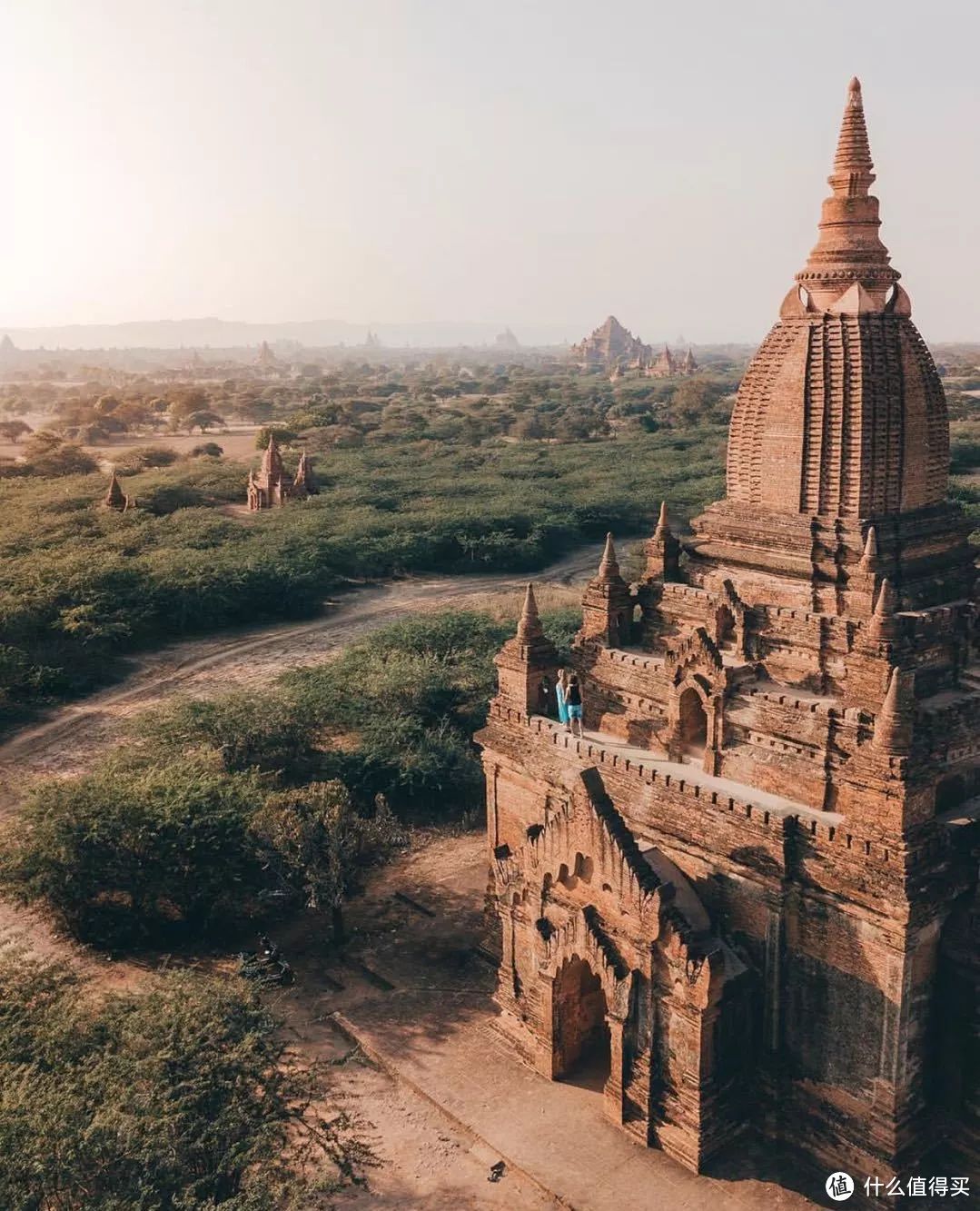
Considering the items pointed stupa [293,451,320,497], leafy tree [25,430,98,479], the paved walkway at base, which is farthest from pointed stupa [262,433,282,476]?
the paved walkway at base

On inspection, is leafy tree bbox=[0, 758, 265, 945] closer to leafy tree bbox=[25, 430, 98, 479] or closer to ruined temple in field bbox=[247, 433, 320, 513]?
ruined temple in field bbox=[247, 433, 320, 513]

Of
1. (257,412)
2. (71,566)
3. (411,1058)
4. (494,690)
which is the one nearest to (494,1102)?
(411,1058)

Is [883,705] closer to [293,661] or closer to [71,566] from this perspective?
[293,661]

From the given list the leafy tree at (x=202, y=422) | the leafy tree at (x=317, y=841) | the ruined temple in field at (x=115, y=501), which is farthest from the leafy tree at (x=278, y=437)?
the leafy tree at (x=317, y=841)

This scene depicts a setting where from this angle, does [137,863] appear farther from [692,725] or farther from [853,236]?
[853,236]

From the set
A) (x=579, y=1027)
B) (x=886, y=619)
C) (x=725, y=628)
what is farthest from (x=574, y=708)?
(x=886, y=619)

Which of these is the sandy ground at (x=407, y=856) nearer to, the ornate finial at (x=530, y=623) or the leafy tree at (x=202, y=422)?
the ornate finial at (x=530, y=623)
